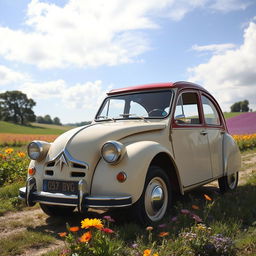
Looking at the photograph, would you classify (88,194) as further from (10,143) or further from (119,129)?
(10,143)

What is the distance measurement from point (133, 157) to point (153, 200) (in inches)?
25.7

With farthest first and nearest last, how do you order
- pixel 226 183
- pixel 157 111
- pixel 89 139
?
pixel 226 183, pixel 157 111, pixel 89 139

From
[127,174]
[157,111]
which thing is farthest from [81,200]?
[157,111]

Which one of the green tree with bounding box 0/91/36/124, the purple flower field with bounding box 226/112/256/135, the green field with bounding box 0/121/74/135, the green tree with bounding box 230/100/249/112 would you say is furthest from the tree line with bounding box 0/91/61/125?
the purple flower field with bounding box 226/112/256/135

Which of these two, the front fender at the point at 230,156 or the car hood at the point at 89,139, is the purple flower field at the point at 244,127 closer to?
the front fender at the point at 230,156

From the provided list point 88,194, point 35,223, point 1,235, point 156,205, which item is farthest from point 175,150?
point 1,235

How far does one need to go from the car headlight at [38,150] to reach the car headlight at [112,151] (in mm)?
962

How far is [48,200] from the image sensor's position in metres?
3.62

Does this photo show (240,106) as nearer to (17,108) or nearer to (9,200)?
(17,108)

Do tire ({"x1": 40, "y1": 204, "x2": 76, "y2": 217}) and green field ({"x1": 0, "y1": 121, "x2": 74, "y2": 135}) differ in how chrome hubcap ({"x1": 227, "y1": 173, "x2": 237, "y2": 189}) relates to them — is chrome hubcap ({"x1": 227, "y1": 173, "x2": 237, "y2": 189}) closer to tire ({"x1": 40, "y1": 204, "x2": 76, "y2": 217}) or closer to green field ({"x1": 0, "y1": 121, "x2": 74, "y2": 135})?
tire ({"x1": 40, "y1": 204, "x2": 76, "y2": 217})

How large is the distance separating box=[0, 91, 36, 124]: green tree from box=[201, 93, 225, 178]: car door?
199 feet

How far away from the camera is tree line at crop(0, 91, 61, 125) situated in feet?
207

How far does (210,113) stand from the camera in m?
5.86

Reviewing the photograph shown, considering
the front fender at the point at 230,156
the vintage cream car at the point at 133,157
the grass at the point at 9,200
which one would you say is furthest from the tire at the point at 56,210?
the front fender at the point at 230,156
